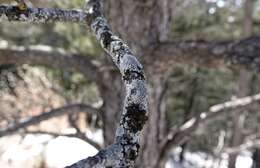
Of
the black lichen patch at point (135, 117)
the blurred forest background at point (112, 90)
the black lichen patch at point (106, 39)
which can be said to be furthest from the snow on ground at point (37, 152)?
the black lichen patch at point (135, 117)

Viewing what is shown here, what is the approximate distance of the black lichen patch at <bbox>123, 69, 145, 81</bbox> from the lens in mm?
735

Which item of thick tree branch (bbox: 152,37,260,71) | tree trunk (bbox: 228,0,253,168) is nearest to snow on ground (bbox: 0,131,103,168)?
tree trunk (bbox: 228,0,253,168)

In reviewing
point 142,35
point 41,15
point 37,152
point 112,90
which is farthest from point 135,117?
point 37,152

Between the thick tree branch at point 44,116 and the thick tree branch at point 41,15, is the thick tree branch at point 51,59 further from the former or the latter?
the thick tree branch at point 41,15

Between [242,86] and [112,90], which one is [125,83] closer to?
[112,90]

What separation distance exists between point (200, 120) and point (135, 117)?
2048 mm

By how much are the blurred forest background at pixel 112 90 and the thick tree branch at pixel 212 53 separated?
0.05 metres

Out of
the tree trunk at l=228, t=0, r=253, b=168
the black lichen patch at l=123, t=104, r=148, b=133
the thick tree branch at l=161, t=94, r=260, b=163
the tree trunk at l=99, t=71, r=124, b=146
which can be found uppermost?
the tree trunk at l=228, t=0, r=253, b=168

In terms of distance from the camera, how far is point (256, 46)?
6.69 ft

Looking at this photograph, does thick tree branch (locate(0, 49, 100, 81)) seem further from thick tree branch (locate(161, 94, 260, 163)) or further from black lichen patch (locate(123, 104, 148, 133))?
black lichen patch (locate(123, 104, 148, 133))

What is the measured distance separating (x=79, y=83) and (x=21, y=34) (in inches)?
48.5

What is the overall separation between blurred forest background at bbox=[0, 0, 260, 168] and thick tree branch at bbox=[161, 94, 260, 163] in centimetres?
3

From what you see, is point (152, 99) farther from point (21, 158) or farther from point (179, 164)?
point (179, 164)

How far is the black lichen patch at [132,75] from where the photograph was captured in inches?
28.9
